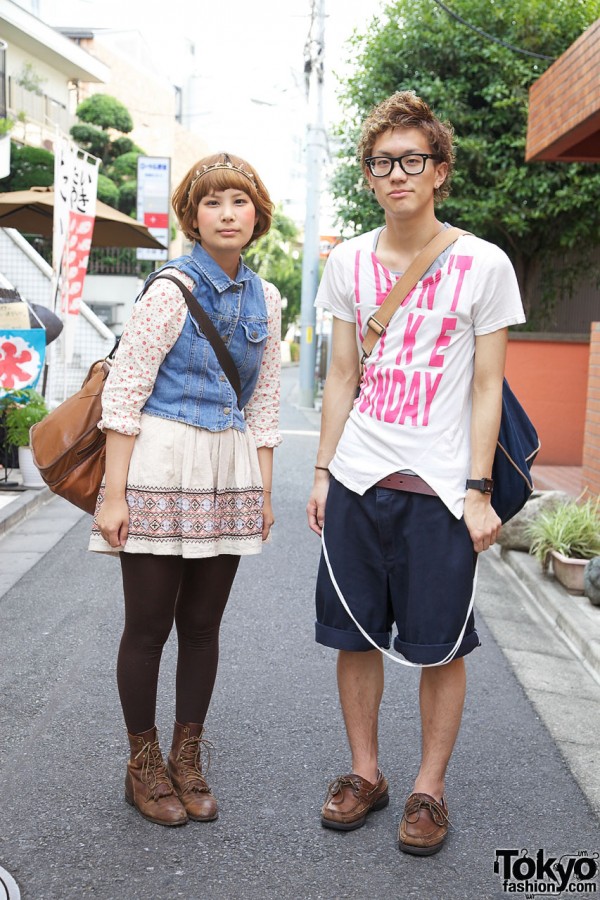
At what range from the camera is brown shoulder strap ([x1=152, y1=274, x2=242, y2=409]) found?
284cm

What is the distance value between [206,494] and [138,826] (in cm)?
101

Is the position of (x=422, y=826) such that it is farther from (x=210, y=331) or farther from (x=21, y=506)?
(x=21, y=506)

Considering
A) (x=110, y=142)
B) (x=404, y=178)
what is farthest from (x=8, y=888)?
(x=110, y=142)

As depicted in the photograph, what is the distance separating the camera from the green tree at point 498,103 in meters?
14.1

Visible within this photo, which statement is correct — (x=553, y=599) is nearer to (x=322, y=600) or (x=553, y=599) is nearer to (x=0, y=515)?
(x=322, y=600)

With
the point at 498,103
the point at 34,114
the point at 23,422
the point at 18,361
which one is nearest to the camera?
the point at 23,422

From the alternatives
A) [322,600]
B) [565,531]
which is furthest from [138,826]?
[565,531]

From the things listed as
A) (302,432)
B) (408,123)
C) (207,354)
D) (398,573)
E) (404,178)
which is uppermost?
(408,123)

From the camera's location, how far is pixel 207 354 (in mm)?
2877

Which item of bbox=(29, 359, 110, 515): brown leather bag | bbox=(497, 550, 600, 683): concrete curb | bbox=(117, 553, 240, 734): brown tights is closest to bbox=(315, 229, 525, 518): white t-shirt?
bbox=(117, 553, 240, 734): brown tights

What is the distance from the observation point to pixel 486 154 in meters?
14.4

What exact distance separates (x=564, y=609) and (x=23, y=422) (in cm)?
487

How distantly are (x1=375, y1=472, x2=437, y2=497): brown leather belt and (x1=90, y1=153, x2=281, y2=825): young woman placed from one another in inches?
16.7

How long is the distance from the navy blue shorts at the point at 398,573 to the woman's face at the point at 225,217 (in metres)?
0.75
